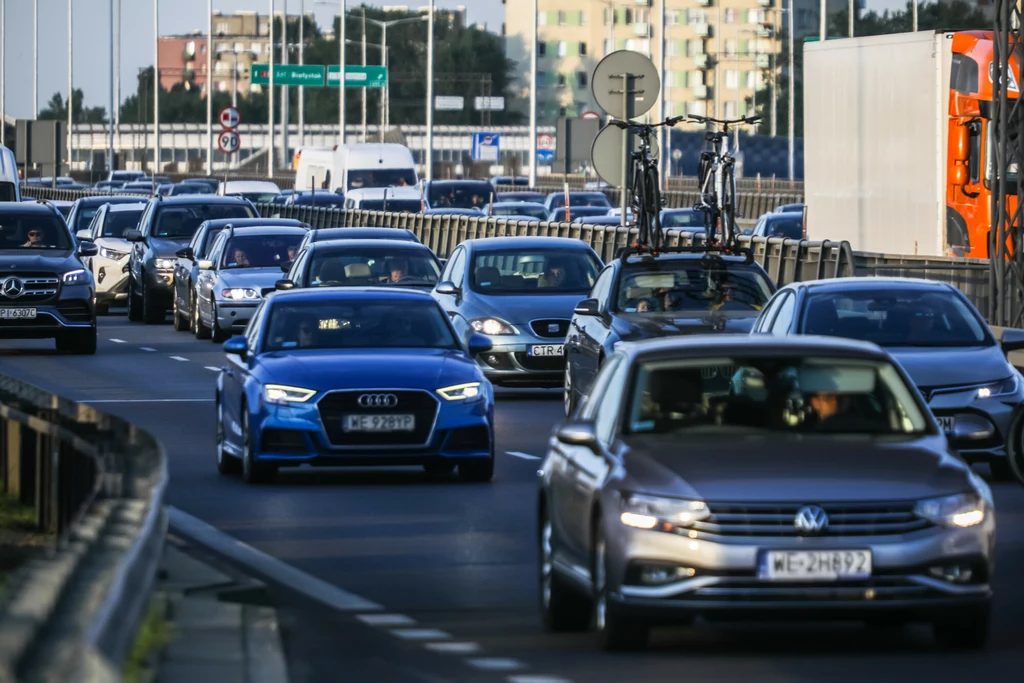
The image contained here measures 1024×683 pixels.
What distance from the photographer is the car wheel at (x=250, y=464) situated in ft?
52.3

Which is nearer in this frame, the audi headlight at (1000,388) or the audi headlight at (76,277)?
the audi headlight at (1000,388)

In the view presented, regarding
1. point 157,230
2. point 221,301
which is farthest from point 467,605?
point 157,230

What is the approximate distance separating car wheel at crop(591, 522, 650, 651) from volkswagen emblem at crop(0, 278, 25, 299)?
2216 centimetres

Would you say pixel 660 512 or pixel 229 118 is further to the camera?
pixel 229 118

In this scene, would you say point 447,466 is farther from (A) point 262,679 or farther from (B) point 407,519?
(A) point 262,679

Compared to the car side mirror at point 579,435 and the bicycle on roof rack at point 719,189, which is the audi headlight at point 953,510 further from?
the bicycle on roof rack at point 719,189

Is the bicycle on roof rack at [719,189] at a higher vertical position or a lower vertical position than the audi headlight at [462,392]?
higher

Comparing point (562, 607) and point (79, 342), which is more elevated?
point (562, 607)

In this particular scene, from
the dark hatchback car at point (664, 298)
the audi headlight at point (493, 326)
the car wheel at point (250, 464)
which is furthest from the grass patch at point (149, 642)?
the audi headlight at point (493, 326)

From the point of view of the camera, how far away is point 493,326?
78.5 ft

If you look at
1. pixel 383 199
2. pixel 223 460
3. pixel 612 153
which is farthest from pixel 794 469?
pixel 383 199

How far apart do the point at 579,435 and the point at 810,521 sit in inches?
47.3

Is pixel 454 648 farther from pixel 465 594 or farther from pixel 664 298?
pixel 664 298

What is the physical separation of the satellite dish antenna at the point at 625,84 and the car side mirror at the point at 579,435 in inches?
787
